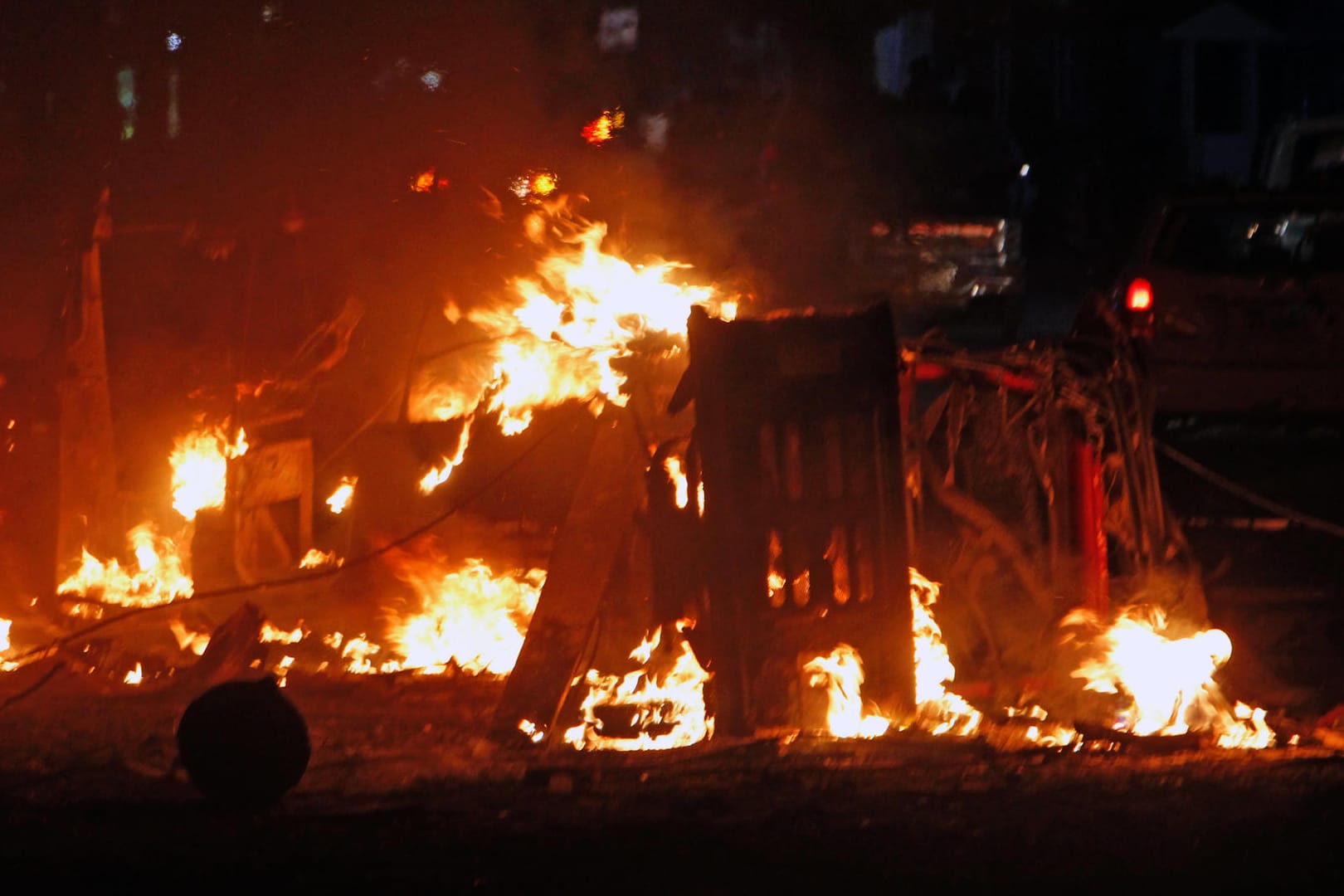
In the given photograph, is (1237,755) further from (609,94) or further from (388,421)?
(609,94)

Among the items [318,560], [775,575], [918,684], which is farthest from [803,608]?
[318,560]

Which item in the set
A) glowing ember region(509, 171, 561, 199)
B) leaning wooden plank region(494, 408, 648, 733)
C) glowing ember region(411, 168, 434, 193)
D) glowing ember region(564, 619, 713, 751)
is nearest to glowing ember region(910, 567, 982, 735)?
glowing ember region(564, 619, 713, 751)

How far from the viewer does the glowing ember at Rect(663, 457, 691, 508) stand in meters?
6.22

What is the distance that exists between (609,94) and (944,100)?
12.8 m

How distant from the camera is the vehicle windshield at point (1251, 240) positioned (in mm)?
9133

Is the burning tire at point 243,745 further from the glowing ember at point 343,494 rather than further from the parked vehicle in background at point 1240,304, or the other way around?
the parked vehicle in background at point 1240,304

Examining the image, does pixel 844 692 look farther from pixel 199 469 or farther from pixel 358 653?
pixel 199 469

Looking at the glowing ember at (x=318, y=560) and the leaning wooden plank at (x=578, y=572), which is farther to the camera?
the glowing ember at (x=318, y=560)

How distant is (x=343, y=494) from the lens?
8742 millimetres

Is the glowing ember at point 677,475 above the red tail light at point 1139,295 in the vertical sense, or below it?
below

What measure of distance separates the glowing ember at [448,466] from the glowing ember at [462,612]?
26.9 inches

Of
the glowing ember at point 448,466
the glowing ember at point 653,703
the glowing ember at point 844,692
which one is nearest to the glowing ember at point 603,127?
the glowing ember at point 448,466

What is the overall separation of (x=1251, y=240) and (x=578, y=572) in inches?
213

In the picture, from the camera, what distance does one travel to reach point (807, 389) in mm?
5816
